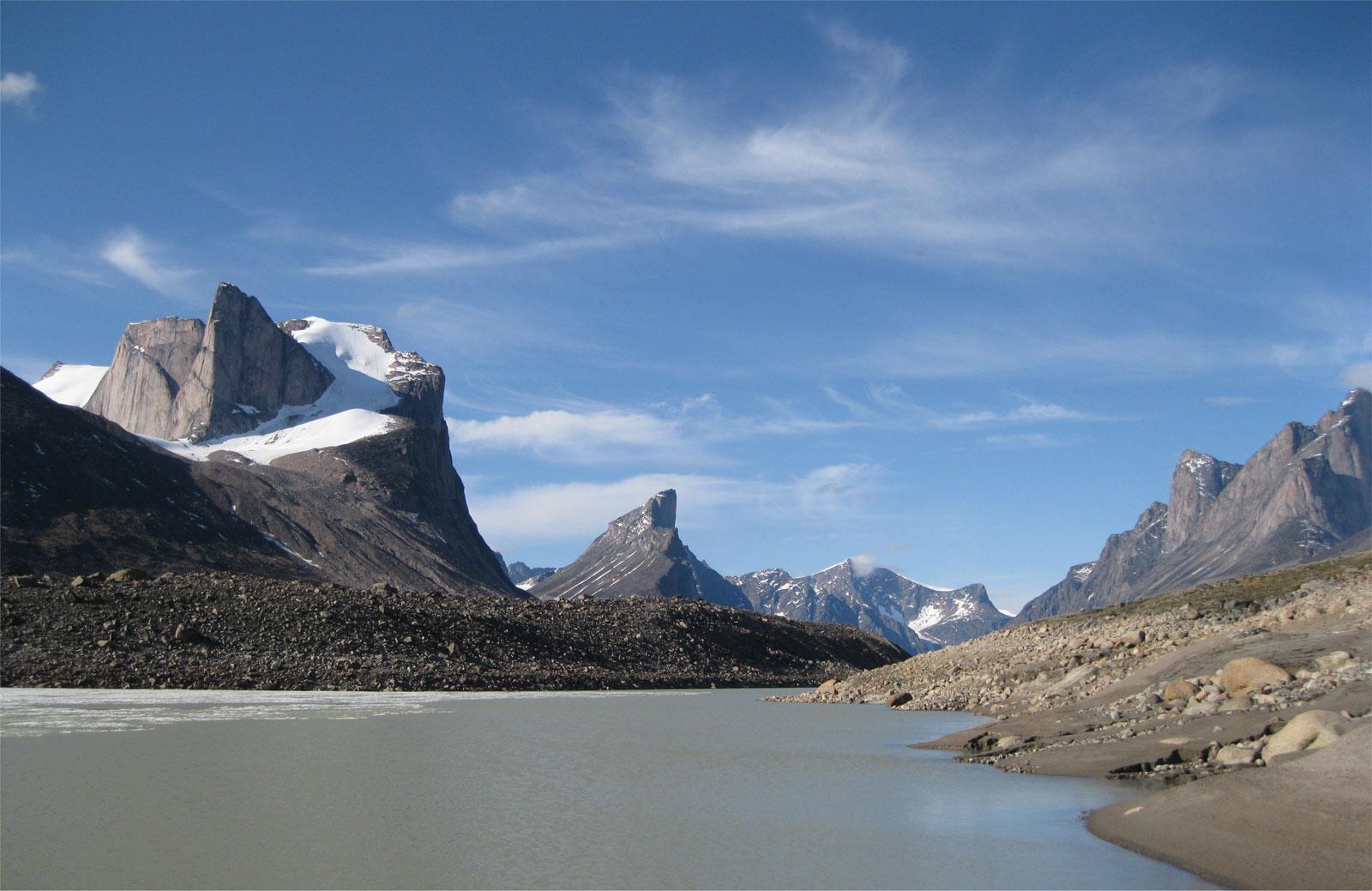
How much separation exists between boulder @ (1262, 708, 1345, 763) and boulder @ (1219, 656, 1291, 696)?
6015 millimetres

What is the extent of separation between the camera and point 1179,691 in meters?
25.2

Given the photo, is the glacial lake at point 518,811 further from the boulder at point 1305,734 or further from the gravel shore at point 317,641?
the gravel shore at point 317,641

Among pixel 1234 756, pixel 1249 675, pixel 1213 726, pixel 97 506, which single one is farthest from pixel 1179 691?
pixel 97 506

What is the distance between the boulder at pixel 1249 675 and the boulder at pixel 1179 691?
0.70m

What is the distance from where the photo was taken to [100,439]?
154m

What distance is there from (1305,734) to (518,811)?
13598 millimetres

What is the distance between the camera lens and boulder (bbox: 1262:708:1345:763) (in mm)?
16531

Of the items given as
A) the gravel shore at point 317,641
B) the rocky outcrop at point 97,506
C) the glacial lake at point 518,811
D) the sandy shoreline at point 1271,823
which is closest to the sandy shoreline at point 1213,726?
the sandy shoreline at point 1271,823

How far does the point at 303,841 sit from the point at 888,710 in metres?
35.9

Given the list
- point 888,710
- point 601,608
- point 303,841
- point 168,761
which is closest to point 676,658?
point 601,608

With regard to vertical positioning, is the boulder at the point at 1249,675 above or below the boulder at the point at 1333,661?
below

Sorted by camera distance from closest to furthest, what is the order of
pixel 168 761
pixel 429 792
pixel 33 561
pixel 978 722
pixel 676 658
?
pixel 429 792 → pixel 168 761 → pixel 978 722 → pixel 676 658 → pixel 33 561

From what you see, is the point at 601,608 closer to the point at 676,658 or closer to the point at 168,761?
the point at 676,658

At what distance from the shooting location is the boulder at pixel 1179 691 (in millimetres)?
24836
